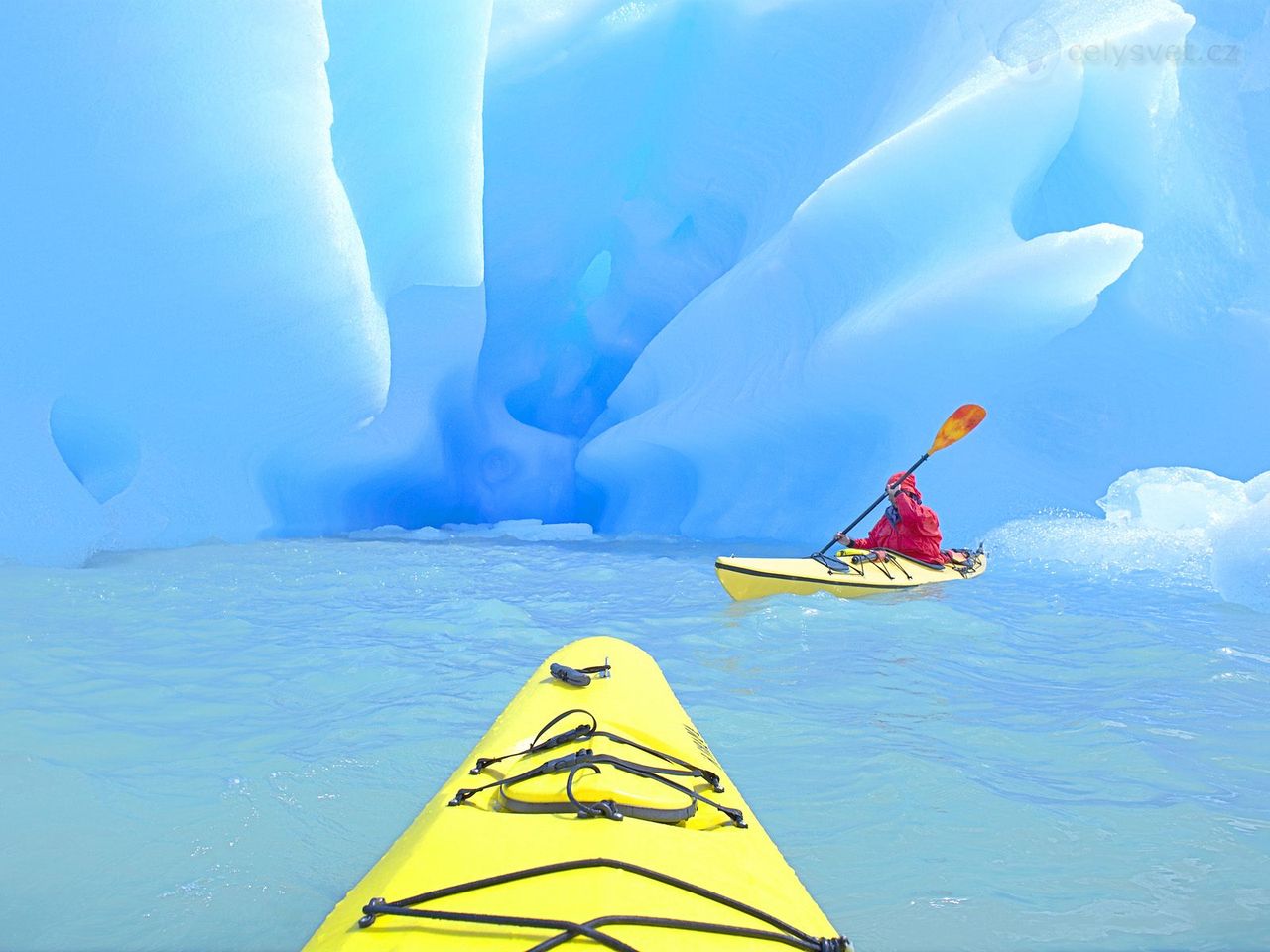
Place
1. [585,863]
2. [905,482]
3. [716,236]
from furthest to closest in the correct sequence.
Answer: [716,236] → [905,482] → [585,863]

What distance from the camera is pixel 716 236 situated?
10.1 meters

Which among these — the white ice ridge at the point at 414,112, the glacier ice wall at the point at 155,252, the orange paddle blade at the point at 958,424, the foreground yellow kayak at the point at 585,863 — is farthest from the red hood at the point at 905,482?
the foreground yellow kayak at the point at 585,863

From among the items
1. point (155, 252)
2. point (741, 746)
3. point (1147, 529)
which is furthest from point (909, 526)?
point (155, 252)

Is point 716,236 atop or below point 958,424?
atop

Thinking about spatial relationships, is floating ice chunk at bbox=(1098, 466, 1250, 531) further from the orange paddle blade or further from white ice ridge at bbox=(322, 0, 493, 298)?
white ice ridge at bbox=(322, 0, 493, 298)

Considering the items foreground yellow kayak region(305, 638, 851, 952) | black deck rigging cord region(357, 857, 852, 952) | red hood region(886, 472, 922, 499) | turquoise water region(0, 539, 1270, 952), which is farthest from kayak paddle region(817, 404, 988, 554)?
black deck rigging cord region(357, 857, 852, 952)

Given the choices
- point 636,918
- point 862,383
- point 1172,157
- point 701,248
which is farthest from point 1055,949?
point 701,248

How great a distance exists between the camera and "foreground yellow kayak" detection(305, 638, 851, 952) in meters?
1.18

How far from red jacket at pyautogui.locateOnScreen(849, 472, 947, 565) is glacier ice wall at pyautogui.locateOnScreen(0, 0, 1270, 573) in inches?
63.6

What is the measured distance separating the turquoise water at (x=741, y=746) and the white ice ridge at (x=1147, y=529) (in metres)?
1.10

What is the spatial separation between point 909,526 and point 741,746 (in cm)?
348

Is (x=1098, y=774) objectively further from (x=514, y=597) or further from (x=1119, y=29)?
(x=1119, y=29)

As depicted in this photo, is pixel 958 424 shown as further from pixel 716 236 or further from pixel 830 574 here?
pixel 716 236

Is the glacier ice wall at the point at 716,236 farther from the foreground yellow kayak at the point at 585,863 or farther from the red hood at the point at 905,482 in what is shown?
the foreground yellow kayak at the point at 585,863
